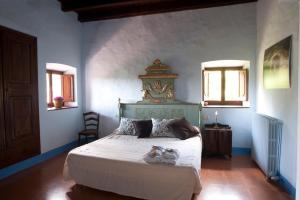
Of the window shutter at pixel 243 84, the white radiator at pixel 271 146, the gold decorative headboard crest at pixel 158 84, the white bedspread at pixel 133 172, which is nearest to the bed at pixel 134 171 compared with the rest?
the white bedspread at pixel 133 172

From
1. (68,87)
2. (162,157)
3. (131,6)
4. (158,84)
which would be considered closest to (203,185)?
(162,157)

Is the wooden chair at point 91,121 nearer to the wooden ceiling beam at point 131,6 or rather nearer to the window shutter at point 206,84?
the wooden ceiling beam at point 131,6

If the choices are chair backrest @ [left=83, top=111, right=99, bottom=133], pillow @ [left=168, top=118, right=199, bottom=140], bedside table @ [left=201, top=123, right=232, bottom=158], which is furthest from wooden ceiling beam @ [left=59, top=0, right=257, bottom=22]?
bedside table @ [left=201, top=123, right=232, bottom=158]

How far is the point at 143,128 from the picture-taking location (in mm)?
4105

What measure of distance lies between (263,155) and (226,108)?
1.37 meters

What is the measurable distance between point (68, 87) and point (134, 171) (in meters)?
3.56

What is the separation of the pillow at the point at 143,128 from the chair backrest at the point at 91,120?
5.00 feet

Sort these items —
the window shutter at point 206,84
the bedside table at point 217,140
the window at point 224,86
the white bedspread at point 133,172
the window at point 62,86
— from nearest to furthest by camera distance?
the white bedspread at point 133,172 < the bedside table at point 217,140 < the window at point 224,86 < the window shutter at point 206,84 < the window at point 62,86

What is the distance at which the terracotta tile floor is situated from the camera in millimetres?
2736

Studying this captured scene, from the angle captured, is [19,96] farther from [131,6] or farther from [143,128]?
[131,6]

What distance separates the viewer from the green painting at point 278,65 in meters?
2.84

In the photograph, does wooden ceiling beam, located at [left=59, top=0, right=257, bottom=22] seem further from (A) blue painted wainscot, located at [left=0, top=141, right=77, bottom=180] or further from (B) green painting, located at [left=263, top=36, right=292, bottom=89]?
(A) blue painted wainscot, located at [left=0, top=141, right=77, bottom=180]

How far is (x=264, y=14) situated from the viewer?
377 cm

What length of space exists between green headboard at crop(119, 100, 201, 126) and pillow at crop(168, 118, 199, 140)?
569 millimetres
